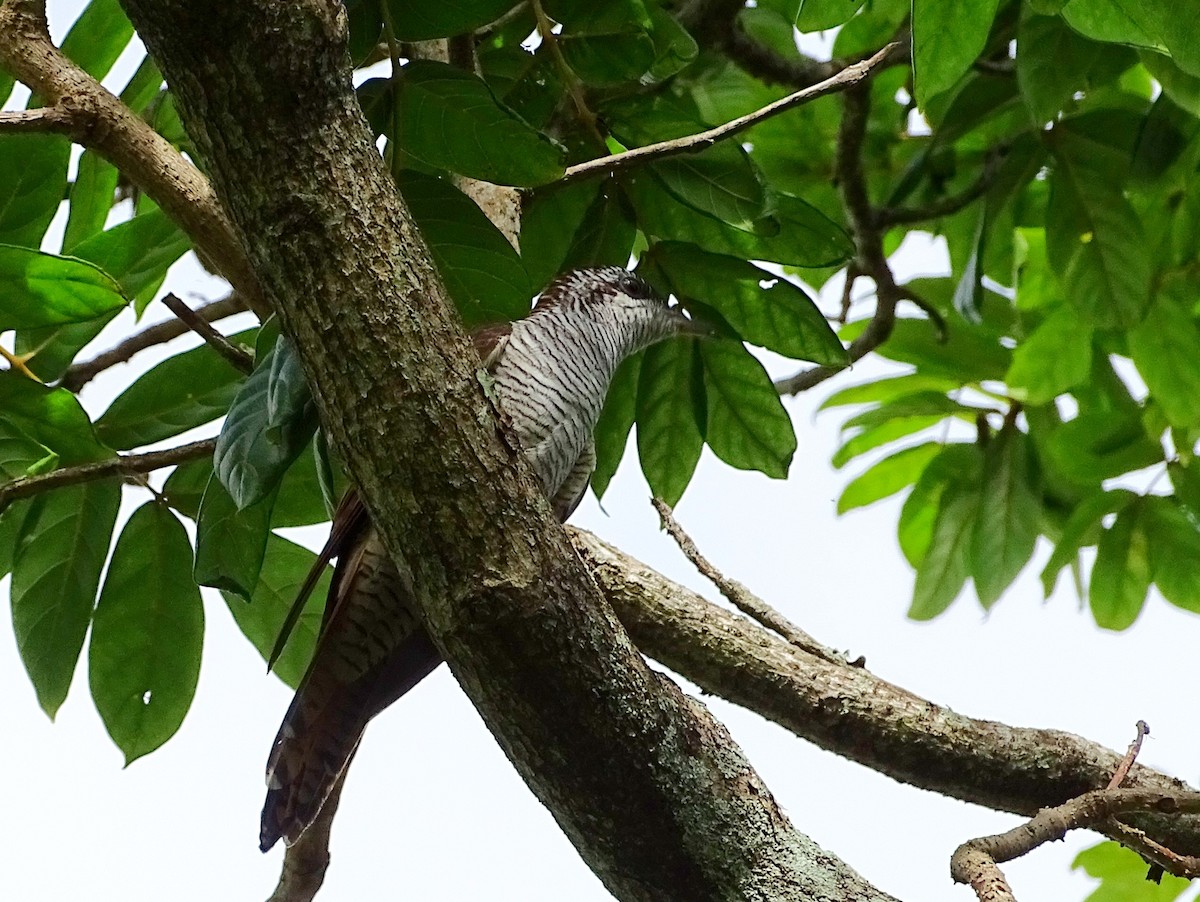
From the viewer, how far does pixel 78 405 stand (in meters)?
1.84

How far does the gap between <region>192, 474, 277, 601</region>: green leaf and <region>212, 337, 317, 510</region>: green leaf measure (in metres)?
0.20

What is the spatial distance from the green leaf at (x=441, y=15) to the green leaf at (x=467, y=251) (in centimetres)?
20

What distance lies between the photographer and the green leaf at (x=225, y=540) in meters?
1.75

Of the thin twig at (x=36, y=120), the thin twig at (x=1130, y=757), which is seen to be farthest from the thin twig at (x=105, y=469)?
the thin twig at (x=1130, y=757)

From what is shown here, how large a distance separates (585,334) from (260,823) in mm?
944

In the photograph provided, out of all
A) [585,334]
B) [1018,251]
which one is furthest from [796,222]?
[1018,251]

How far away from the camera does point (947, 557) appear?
3.25 meters

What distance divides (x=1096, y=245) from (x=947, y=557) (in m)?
0.97

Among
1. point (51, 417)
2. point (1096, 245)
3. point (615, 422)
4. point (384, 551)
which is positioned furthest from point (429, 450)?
point (1096, 245)

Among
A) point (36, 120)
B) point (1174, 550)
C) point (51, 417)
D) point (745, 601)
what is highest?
point (36, 120)

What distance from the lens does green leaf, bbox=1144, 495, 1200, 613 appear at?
115 inches

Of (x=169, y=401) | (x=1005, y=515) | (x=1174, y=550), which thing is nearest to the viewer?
(x=169, y=401)

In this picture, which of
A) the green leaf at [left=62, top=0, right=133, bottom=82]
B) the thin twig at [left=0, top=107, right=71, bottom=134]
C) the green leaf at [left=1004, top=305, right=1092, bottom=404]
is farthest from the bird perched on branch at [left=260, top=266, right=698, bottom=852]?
the green leaf at [left=1004, top=305, right=1092, bottom=404]

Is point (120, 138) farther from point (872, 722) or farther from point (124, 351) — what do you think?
point (872, 722)
